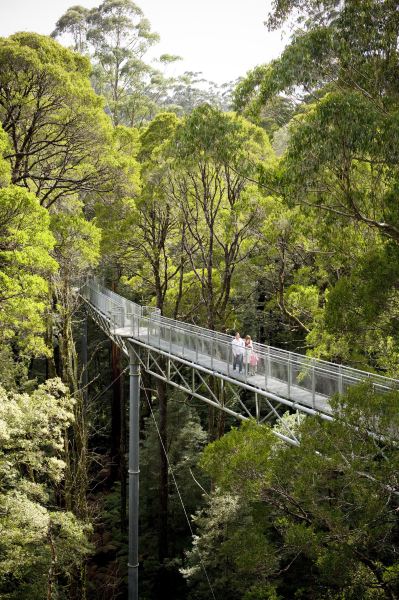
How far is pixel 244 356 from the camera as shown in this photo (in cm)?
1191

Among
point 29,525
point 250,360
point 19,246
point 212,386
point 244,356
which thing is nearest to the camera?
point 29,525

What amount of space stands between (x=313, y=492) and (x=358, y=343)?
17.7 ft

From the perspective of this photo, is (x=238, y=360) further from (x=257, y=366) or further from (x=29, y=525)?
(x=29, y=525)

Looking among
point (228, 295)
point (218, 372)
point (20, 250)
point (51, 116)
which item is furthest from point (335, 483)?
point (51, 116)

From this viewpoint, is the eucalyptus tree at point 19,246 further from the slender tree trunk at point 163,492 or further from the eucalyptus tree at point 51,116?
the slender tree trunk at point 163,492

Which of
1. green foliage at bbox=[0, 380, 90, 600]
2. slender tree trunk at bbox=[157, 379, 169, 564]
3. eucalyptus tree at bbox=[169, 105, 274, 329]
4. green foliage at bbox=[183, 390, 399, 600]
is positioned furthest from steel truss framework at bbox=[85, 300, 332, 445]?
green foliage at bbox=[0, 380, 90, 600]

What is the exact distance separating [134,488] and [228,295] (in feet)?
20.8

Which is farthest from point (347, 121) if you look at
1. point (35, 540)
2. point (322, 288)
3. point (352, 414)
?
point (322, 288)

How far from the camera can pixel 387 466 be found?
6062 millimetres

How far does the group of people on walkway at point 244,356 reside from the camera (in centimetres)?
1168

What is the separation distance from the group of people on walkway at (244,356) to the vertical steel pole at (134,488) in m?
5.21

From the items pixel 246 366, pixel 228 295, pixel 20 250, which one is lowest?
pixel 246 366

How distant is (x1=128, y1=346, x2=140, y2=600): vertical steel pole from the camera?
15.2 meters

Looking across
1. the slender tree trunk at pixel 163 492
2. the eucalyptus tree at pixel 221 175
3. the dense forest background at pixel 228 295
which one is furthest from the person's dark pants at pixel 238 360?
the slender tree trunk at pixel 163 492
